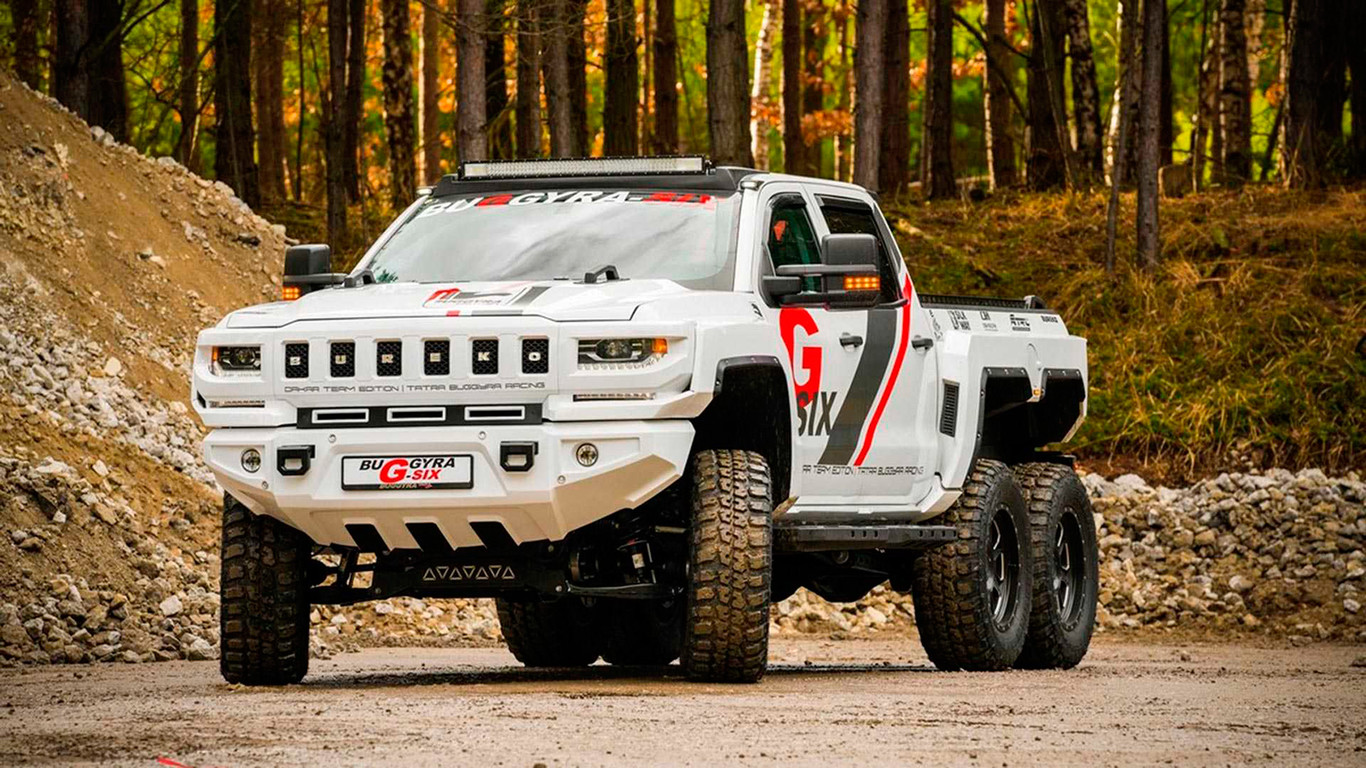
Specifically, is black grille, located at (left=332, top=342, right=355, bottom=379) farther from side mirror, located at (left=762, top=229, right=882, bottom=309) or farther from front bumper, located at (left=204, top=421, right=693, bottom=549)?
side mirror, located at (left=762, top=229, right=882, bottom=309)

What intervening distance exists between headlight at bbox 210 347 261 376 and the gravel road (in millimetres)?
1379

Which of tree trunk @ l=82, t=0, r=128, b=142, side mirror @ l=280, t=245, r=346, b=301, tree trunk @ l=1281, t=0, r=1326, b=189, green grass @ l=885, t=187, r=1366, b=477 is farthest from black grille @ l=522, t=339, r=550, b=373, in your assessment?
tree trunk @ l=1281, t=0, r=1326, b=189

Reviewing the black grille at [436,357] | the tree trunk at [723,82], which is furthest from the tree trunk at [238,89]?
the black grille at [436,357]

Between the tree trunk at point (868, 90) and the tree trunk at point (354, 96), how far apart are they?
28.4 feet

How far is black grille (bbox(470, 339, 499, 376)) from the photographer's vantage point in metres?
9.13

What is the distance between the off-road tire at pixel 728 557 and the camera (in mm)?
9445

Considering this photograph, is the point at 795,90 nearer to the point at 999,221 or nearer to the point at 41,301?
the point at 999,221

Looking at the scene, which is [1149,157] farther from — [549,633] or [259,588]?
[259,588]

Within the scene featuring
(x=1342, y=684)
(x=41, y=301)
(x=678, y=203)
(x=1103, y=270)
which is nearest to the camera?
(x=678, y=203)

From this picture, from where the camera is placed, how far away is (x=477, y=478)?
29.9 ft

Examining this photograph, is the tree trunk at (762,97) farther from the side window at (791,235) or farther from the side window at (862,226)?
the side window at (791,235)

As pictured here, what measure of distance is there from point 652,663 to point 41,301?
870 centimetres

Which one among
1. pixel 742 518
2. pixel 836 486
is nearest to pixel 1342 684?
pixel 836 486

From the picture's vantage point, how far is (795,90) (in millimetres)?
38531
